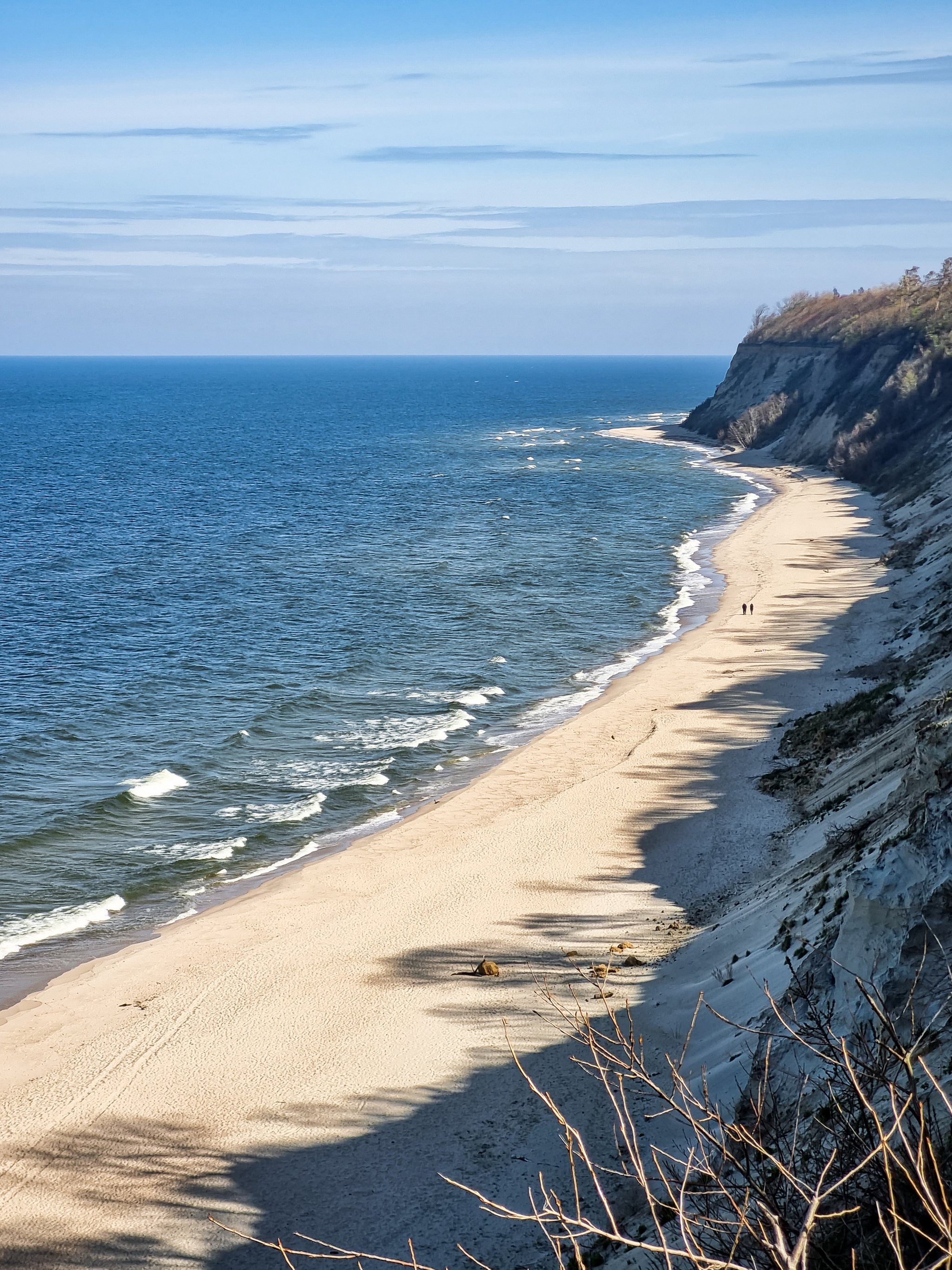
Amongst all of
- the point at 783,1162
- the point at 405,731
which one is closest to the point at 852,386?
the point at 405,731

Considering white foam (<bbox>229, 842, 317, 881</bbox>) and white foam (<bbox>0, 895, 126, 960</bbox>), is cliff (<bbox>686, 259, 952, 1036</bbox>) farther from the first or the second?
white foam (<bbox>0, 895, 126, 960</bbox>)

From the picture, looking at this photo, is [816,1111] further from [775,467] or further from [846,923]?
[775,467]

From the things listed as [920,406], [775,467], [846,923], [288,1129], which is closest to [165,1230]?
[288,1129]

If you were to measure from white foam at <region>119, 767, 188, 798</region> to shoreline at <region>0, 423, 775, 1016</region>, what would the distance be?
4935mm

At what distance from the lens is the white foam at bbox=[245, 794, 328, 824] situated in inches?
1081

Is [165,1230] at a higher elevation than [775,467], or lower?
lower

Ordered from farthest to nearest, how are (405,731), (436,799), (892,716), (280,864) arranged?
1. (405,731)
2. (436,799)
3. (280,864)
4. (892,716)

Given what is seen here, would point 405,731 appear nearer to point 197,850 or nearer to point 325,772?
point 325,772

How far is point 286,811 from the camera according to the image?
27922mm

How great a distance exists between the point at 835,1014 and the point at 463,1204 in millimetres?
5062

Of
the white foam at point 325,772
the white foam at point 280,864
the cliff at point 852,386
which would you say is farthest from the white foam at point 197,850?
the cliff at point 852,386

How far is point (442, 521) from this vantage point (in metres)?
71.2

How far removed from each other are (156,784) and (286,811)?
3.93 m

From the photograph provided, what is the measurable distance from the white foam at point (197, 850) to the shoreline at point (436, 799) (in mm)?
1234
